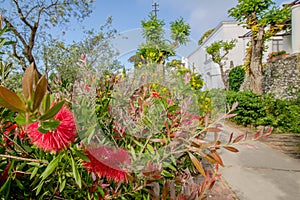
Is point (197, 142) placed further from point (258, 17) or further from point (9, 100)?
point (258, 17)

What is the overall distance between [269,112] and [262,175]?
13.3 ft

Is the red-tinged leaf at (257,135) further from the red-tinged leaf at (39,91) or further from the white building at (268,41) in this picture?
the white building at (268,41)

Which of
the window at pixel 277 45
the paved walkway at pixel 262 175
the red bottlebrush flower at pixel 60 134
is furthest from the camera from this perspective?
the window at pixel 277 45

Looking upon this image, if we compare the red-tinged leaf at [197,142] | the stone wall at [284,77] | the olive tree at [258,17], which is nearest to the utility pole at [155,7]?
the red-tinged leaf at [197,142]

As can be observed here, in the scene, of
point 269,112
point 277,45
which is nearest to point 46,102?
point 269,112

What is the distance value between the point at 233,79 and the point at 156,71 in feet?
43.2

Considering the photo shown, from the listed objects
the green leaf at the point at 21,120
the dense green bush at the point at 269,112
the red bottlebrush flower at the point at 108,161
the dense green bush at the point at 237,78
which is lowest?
the dense green bush at the point at 269,112

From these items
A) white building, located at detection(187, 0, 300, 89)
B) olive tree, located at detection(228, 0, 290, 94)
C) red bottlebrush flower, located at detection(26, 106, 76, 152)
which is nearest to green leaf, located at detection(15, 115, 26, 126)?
red bottlebrush flower, located at detection(26, 106, 76, 152)

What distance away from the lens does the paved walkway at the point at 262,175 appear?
237 cm

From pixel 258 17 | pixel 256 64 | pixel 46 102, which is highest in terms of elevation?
pixel 258 17

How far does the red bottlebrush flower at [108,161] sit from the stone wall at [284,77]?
30.1 feet

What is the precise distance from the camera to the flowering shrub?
0.35 m

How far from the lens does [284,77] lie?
9.35 meters

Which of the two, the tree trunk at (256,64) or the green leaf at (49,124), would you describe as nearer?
the green leaf at (49,124)
